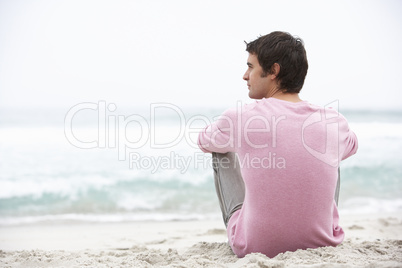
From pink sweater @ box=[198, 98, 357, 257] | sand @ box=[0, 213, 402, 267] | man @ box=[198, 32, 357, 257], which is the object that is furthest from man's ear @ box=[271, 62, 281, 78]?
sand @ box=[0, 213, 402, 267]

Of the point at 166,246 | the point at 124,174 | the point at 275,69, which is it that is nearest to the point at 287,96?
the point at 275,69

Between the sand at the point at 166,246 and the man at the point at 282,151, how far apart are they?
0.11 metres

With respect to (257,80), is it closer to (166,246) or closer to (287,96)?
(287,96)

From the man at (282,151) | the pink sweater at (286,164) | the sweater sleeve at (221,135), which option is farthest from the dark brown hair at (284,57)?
the sweater sleeve at (221,135)

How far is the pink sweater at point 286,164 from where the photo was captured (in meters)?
1.68

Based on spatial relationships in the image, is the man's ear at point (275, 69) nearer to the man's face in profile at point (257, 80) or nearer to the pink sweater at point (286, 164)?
the man's face in profile at point (257, 80)

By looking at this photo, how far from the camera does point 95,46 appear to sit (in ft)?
66.9

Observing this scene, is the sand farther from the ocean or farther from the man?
the ocean

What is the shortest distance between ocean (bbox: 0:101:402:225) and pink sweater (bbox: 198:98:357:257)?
9.51 feet

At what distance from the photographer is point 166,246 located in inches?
127

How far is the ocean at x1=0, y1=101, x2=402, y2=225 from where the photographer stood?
498 cm

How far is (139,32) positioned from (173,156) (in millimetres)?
14072

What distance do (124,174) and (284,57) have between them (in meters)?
5.19

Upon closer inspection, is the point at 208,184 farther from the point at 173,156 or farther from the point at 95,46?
the point at 95,46
